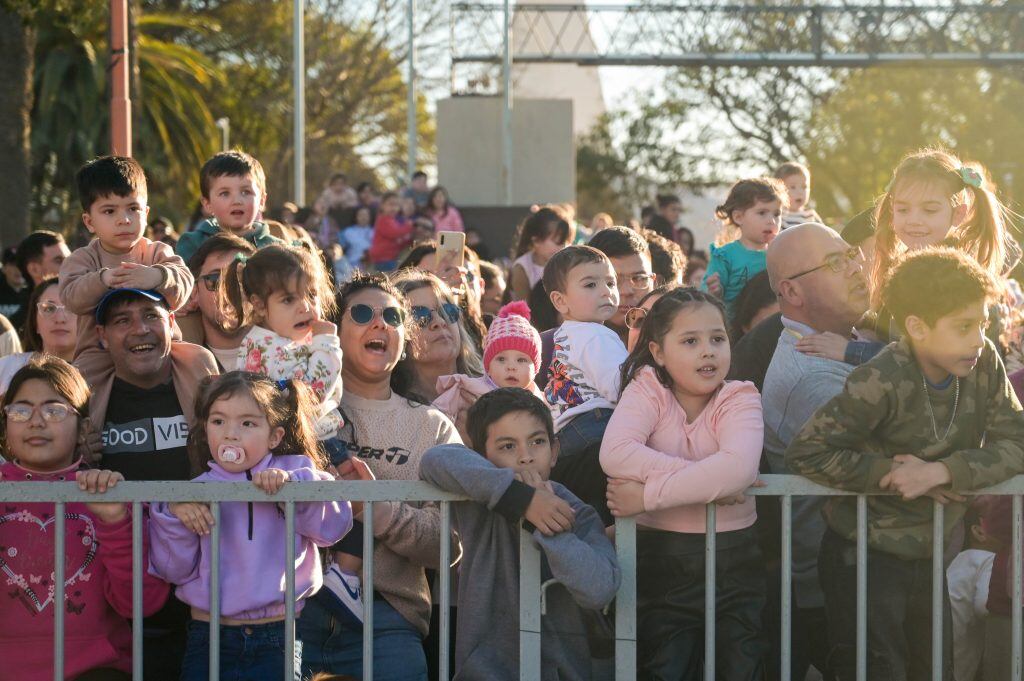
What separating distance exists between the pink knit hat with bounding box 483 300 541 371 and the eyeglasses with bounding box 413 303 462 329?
318 millimetres

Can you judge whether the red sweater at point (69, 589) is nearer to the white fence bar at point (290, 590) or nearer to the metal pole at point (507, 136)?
the white fence bar at point (290, 590)

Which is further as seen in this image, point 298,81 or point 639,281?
point 298,81

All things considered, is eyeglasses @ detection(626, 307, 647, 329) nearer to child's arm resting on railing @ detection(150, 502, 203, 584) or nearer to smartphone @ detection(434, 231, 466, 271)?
smartphone @ detection(434, 231, 466, 271)

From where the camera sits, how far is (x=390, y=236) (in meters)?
17.2

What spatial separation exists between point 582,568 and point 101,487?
1.48 meters

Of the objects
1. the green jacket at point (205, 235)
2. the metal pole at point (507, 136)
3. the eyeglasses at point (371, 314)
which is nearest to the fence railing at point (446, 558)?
the eyeglasses at point (371, 314)

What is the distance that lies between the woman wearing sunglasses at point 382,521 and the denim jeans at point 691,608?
2.47ft

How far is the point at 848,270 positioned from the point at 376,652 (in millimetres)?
2282

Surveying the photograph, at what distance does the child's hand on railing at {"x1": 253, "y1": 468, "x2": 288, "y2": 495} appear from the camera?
436cm

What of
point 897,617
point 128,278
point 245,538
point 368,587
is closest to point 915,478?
point 897,617

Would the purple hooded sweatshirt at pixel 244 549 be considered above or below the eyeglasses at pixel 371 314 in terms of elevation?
below

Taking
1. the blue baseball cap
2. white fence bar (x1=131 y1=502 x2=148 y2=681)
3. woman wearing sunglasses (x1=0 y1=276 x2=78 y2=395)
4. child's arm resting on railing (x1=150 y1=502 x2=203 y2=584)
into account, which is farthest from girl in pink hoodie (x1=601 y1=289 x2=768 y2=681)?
woman wearing sunglasses (x1=0 y1=276 x2=78 y2=395)

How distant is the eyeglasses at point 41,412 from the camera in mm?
4684

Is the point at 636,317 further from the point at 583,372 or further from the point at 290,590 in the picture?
the point at 290,590
